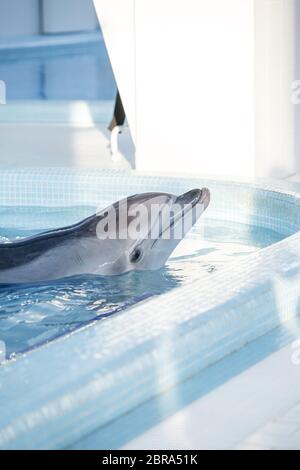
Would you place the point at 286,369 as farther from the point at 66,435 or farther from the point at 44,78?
the point at 44,78

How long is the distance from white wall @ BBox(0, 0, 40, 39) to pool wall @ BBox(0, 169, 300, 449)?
65.4 ft

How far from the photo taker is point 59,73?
1805cm

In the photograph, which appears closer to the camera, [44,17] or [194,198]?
[194,198]

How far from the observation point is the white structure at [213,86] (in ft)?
22.0

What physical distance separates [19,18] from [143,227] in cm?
2011

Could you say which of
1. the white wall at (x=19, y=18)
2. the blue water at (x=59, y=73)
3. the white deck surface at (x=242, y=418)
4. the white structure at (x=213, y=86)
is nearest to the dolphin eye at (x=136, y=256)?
the white deck surface at (x=242, y=418)

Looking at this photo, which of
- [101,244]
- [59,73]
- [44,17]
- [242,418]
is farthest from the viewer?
[44,17]

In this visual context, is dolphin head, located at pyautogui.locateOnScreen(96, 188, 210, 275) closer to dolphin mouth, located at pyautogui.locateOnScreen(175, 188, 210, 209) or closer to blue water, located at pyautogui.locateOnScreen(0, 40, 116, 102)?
dolphin mouth, located at pyautogui.locateOnScreen(175, 188, 210, 209)

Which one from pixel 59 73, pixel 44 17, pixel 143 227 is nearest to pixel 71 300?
pixel 143 227

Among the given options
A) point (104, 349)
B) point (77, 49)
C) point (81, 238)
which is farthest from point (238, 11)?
point (77, 49)

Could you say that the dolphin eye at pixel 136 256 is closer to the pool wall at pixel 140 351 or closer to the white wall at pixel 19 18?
the pool wall at pixel 140 351

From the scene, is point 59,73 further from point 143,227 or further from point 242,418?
point 242,418

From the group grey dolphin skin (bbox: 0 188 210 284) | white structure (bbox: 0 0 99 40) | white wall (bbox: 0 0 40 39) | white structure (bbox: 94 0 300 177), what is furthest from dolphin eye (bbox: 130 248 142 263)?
white wall (bbox: 0 0 40 39)
